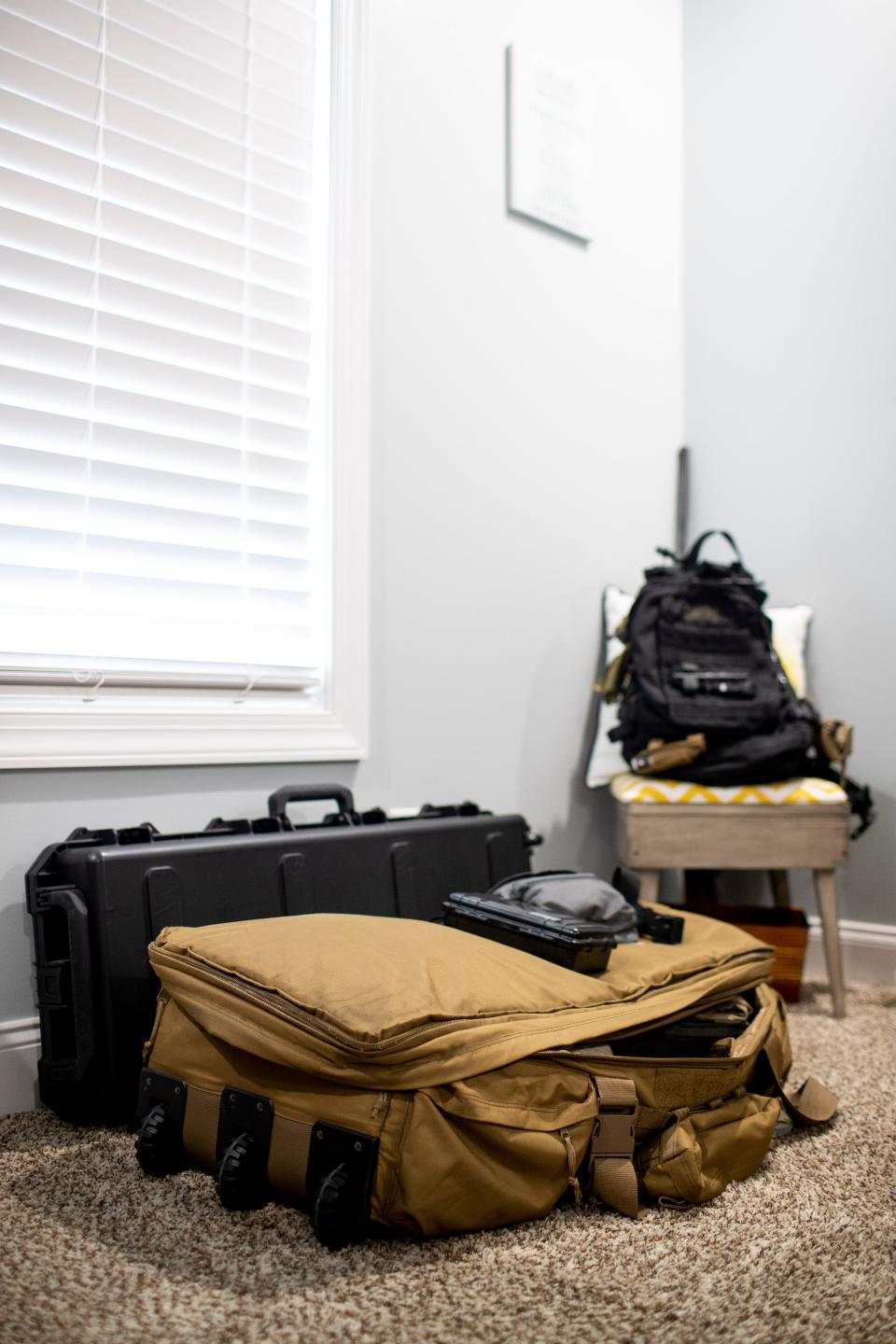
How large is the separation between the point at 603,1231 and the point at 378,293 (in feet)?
5.36

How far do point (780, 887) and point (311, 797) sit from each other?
3.68 feet

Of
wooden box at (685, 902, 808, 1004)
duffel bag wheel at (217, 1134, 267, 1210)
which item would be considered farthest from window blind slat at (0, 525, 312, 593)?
wooden box at (685, 902, 808, 1004)

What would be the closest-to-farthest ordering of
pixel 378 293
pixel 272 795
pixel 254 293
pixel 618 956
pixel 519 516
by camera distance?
1. pixel 618 956
2. pixel 272 795
3. pixel 254 293
4. pixel 378 293
5. pixel 519 516

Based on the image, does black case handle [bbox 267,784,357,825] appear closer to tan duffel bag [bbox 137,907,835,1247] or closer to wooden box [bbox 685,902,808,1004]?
tan duffel bag [bbox 137,907,835,1247]

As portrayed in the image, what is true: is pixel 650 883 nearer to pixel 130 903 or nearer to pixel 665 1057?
pixel 665 1057

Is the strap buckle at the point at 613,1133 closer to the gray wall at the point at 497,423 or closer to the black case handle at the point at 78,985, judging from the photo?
the black case handle at the point at 78,985

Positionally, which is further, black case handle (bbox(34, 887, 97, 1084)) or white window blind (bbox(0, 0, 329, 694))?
white window blind (bbox(0, 0, 329, 694))

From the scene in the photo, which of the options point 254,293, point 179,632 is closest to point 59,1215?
point 179,632

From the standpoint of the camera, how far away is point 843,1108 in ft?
4.58

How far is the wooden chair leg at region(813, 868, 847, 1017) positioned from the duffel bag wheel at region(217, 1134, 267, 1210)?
1245mm

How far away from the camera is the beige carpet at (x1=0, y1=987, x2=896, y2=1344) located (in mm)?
842

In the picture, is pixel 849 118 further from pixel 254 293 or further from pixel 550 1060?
pixel 550 1060

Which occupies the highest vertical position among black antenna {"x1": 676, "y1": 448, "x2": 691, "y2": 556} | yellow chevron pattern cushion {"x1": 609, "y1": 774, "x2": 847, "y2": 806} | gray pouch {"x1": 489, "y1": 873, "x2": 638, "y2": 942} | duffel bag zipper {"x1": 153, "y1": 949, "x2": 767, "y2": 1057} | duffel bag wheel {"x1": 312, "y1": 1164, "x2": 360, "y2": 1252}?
black antenna {"x1": 676, "y1": 448, "x2": 691, "y2": 556}

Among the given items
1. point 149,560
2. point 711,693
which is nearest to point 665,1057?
point 711,693
